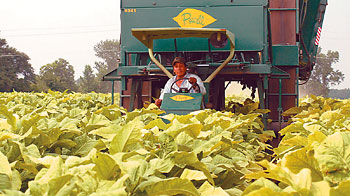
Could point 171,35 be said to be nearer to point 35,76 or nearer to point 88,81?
point 35,76

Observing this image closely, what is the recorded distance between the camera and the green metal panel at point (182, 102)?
7.19 metres

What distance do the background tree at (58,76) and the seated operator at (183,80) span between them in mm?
71319

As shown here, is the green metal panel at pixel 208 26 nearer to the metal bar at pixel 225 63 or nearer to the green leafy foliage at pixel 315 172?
the metal bar at pixel 225 63

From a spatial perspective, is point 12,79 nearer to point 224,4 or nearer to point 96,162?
point 224,4

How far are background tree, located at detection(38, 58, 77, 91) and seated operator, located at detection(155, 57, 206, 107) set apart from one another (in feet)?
234

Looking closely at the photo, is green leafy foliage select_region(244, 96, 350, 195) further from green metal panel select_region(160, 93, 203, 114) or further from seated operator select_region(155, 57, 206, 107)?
seated operator select_region(155, 57, 206, 107)

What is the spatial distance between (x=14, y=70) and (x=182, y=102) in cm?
7562

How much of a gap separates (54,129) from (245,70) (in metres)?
5.92

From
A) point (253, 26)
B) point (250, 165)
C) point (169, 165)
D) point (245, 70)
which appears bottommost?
point (250, 165)

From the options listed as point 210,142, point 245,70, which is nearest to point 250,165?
point 210,142

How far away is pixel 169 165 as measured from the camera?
6.74 feet

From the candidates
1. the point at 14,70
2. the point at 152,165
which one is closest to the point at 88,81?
the point at 14,70

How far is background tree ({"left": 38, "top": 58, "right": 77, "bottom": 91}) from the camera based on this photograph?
77.8 m

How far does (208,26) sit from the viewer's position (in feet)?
29.2
